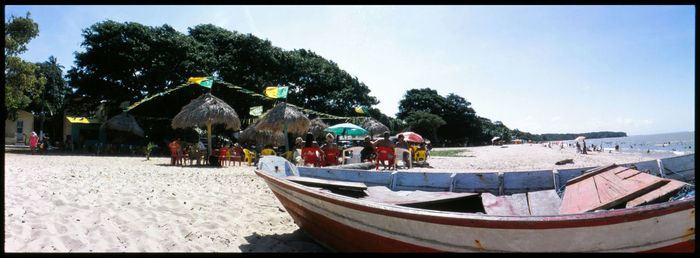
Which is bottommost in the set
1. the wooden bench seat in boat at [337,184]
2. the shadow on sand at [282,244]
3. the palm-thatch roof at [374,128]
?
the shadow on sand at [282,244]

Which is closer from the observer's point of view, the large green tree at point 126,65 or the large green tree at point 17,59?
the large green tree at point 17,59

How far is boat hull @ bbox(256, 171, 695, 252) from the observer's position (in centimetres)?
190

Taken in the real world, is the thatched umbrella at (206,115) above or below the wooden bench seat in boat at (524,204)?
above

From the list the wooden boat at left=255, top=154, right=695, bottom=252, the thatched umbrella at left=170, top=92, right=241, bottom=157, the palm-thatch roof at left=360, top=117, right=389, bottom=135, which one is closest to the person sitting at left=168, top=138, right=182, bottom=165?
the thatched umbrella at left=170, top=92, right=241, bottom=157

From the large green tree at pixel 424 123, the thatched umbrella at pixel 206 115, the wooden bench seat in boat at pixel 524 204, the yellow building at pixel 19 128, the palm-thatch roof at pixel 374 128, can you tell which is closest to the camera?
the wooden bench seat in boat at pixel 524 204

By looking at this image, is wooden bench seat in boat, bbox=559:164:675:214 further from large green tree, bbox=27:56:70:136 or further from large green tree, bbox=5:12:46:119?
large green tree, bbox=27:56:70:136

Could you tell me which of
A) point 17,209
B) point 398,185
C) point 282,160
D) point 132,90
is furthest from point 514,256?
point 132,90

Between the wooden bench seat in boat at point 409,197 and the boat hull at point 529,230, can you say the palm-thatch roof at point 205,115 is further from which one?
the boat hull at point 529,230

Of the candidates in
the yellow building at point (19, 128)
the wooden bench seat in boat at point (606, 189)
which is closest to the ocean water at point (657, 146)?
the wooden bench seat in boat at point (606, 189)

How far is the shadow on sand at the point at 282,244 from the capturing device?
3.65 metres

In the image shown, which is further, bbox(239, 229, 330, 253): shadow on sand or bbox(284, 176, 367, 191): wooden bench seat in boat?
bbox(284, 176, 367, 191): wooden bench seat in boat

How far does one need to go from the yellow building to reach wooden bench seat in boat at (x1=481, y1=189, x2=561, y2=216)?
41.8 meters

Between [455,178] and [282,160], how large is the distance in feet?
9.34

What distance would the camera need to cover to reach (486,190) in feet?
14.0
